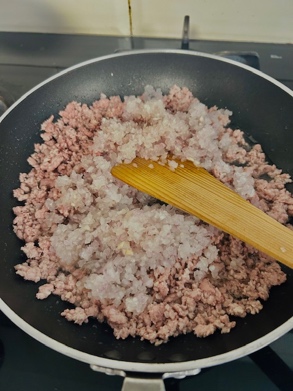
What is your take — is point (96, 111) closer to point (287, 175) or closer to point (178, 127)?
point (178, 127)

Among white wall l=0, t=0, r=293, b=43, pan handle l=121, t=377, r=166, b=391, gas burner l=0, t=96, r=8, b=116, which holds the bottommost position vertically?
pan handle l=121, t=377, r=166, b=391

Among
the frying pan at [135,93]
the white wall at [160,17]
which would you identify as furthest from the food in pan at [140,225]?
the white wall at [160,17]

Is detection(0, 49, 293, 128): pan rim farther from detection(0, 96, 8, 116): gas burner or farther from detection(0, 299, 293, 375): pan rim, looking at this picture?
detection(0, 299, 293, 375): pan rim

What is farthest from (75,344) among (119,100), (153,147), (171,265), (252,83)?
(252,83)

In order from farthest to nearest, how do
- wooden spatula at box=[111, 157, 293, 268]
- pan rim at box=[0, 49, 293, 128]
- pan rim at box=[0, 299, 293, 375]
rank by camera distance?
pan rim at box=[0, 49, 293, 128], wooden spatula at box=[111, 157, 293, 268], pan rim at box=[0, 299, 293, 375]

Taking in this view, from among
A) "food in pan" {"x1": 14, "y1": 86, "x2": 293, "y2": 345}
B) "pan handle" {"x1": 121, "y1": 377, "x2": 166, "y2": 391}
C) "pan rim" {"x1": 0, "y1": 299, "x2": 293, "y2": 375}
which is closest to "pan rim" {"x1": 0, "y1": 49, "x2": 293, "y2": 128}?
"food in pan" {"x1": 14, "y1": 86, "x2": 293, "y2": 345}

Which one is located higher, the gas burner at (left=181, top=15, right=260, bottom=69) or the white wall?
the white wall
